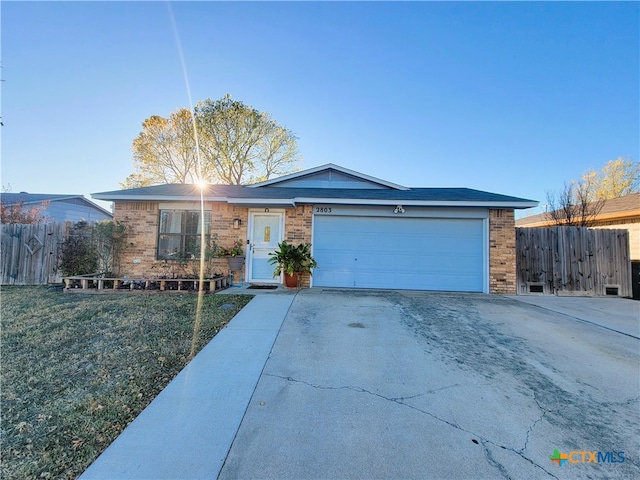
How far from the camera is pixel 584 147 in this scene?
13648 mm

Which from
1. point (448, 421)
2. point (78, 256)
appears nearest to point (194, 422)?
point (448, 421)

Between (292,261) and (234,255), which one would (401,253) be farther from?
(234,255)

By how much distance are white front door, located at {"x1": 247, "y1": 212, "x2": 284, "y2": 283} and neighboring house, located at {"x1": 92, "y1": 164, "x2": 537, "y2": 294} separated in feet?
0.10

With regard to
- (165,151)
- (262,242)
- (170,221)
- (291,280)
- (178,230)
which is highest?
(165,151)

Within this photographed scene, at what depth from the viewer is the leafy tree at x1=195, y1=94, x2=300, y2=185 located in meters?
18.9

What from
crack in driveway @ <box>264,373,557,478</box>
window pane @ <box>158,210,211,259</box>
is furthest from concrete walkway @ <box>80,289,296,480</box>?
window pane @ <box>158,210,211,259</box>

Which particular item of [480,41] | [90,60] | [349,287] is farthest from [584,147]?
[90,60]

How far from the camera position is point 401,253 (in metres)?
7.91

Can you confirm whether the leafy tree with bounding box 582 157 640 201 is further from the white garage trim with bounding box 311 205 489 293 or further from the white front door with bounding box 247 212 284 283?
the white front door with bounding box 247 212 284 283

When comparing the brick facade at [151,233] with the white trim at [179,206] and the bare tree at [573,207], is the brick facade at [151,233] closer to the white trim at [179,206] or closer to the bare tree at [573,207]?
the white trim at [179,206]

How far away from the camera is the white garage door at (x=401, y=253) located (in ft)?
25.6

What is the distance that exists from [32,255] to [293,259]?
319 inches

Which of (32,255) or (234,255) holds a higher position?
(234,255)

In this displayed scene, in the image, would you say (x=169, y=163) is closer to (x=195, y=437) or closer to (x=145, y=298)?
(x=145, y=298)
